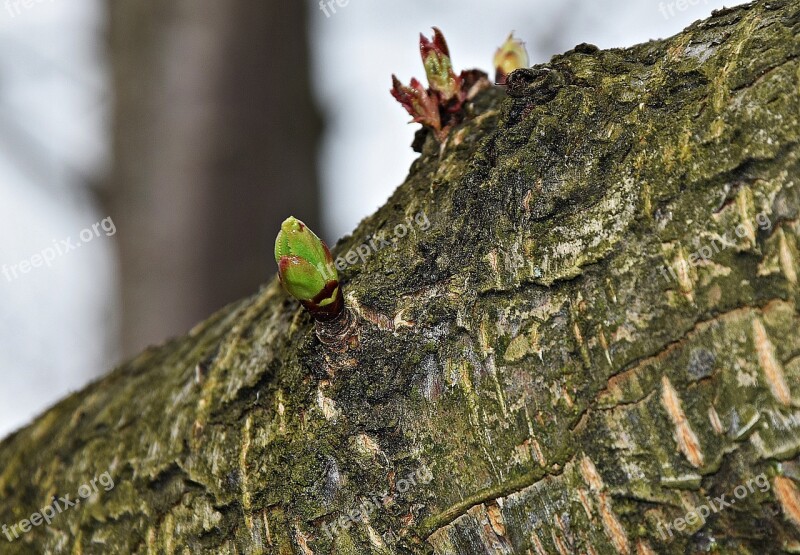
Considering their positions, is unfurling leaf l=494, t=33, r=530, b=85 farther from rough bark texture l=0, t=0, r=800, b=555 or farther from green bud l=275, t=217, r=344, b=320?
green bud l=275, t=217, r=344, b=320

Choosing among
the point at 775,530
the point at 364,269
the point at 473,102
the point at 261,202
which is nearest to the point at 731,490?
the point at 775,530

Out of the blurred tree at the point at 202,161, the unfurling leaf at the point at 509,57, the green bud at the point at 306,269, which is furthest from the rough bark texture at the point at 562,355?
the blurred tree at the point at 202,161

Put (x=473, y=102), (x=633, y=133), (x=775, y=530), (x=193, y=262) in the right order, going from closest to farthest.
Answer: (x=775, y=530) → (x=633, y=133) → (x=473, y=102) → (x=193, y=262)

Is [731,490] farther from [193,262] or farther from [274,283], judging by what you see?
[193,262]

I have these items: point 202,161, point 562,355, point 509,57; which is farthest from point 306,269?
point 202,161

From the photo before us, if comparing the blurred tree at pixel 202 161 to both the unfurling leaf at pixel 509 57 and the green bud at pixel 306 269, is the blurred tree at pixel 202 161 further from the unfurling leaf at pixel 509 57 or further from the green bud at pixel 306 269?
the green bud at pixel 306 269

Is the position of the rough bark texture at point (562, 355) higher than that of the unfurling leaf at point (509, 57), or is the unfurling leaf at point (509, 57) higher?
the unfurling leaf at point (509, 57)

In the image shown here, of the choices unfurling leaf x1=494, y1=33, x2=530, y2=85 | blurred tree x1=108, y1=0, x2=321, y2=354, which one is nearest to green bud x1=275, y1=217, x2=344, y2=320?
unfurling leaf x1=494, y1=33, x2=530, y2=85
